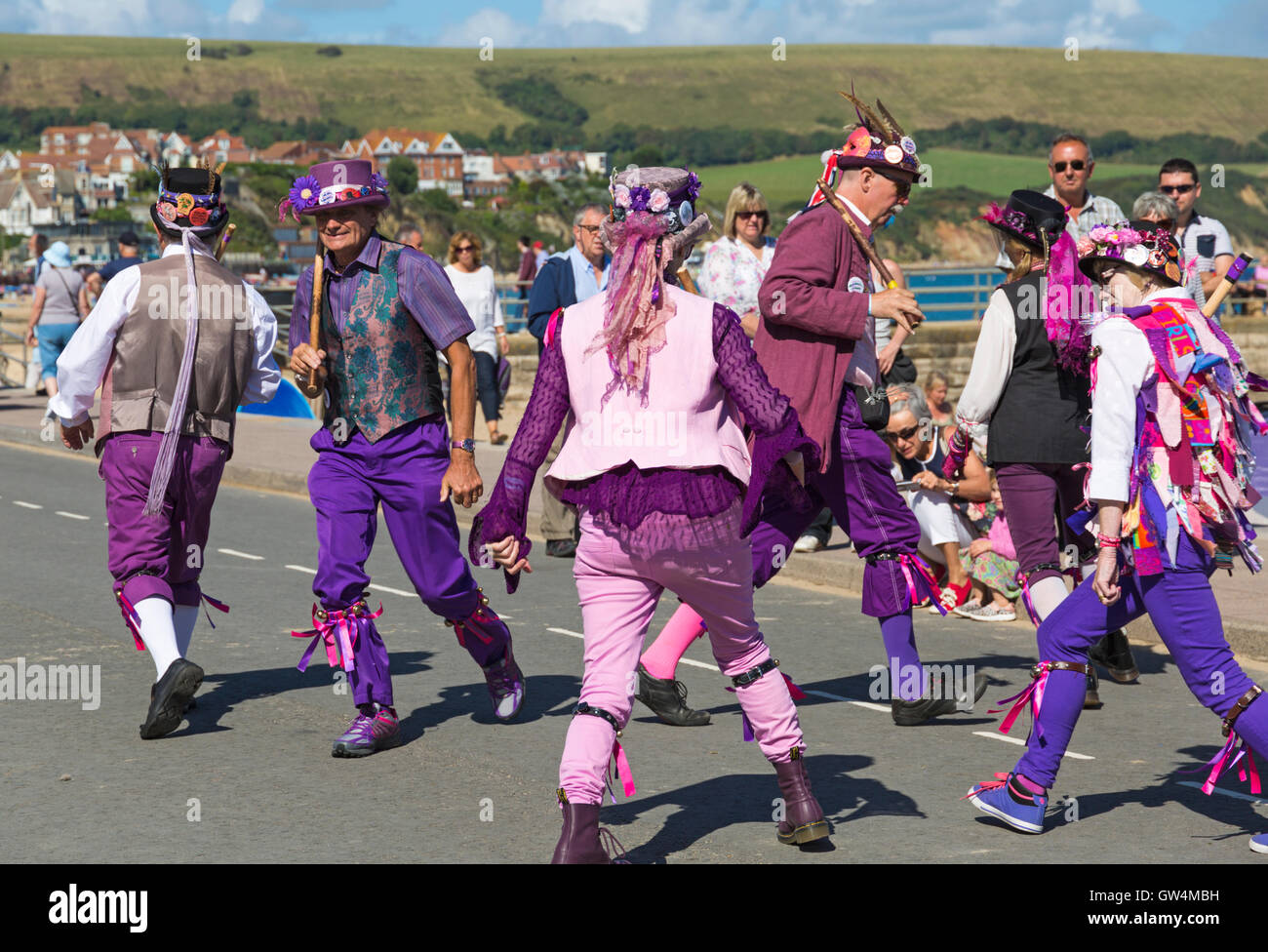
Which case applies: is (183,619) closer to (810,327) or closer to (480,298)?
(810,327)

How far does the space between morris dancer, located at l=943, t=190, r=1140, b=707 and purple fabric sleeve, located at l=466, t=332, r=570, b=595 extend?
2375mm

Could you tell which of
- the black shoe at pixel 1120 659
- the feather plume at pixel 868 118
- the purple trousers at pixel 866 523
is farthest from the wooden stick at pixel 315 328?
the black shoe at pixel 1120 659

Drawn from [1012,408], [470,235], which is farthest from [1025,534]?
[470,235]

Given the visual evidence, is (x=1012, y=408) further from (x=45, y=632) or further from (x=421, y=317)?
(x=45, y=632)

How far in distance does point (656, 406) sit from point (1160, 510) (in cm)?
159

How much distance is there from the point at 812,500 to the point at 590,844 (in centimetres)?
238

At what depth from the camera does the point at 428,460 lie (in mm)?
6391

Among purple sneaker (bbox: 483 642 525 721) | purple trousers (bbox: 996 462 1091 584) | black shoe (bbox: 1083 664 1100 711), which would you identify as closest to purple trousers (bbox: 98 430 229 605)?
purple sneaker (bbox: 483 642 525 721)

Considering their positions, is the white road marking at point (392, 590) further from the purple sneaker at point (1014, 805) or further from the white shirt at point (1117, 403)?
the white shirt at point (1117, 403)

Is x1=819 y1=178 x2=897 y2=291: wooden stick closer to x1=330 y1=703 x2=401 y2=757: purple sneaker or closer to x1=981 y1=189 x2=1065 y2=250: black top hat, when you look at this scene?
x1=981 y1=189 x2=1065 y2=250: black top hat

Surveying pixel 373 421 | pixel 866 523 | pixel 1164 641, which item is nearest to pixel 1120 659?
pixel 866 523

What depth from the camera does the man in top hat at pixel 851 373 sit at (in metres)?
6.22

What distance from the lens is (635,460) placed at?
183 inches

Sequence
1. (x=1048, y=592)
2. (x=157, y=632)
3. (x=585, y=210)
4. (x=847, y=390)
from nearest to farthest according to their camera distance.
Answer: (x=157, y=632)
(x=847, y=390)
(x=1048, y=592)
(x=585, y=210)
